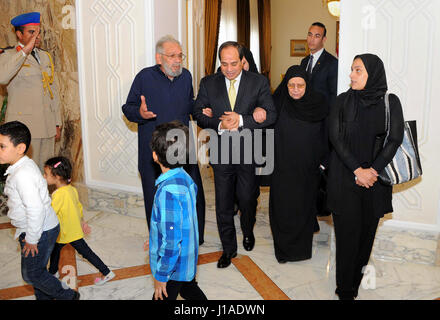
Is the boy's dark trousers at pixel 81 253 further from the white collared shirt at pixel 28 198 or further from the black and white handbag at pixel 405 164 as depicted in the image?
the black and white handbag at pixel 405 164

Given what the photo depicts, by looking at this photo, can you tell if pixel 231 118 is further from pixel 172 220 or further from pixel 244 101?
pixel 172 220

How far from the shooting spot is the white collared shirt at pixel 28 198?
2.27m

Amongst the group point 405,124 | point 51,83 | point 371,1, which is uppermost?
point 371,1

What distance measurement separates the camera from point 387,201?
2.77 meters

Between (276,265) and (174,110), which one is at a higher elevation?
(174,110)

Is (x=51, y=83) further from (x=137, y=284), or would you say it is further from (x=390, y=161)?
(x=390, y=161)

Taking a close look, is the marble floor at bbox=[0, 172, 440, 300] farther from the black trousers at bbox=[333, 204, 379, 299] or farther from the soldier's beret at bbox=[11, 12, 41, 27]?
the soldier's beret at bbox=[11, 12, 41, 27]

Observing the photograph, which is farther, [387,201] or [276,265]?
[276,265]

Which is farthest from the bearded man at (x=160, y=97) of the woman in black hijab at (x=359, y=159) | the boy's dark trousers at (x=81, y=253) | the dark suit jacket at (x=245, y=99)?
the woman in black hijab at (x=359, y=159)

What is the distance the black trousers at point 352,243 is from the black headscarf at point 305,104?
0.82 meters

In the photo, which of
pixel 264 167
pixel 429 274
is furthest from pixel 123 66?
pixel 429 274
